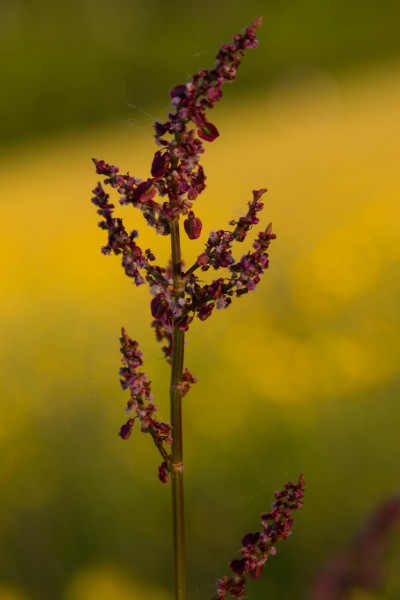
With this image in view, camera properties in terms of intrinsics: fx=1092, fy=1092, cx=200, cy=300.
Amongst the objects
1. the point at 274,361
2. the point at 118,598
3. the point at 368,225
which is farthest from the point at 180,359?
the point at 368,225

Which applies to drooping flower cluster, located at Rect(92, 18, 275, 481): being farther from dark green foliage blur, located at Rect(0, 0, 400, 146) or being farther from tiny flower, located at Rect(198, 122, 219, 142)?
dark green foliage blur, located at Rect(0, 0, 400, 146)

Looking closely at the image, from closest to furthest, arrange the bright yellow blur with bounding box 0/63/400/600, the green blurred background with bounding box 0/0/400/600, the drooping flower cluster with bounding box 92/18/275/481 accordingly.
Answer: the drooping flower cluster with bounding box 92/18/275/481
the green blurred background with bounding box 0/0/400/600
the bright yellow blur with bounding box 0/63/400/600

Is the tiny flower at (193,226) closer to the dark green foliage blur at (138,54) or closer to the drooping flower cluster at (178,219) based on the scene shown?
the drooping flower cluster at (178,219)

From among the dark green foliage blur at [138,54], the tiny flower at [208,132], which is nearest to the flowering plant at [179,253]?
the tiny flower at [208,132]

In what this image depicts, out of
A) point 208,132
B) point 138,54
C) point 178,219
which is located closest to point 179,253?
point 178,219

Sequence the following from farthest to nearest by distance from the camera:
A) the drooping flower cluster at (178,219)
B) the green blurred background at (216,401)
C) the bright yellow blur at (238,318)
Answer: the bright yellow blur at (238,318), the green blurred background at (216,401), the drooping flower cluster at (178,219)

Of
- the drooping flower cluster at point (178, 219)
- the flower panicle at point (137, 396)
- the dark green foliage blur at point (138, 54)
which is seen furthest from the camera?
the dark green foliage blur at point (138, 54)

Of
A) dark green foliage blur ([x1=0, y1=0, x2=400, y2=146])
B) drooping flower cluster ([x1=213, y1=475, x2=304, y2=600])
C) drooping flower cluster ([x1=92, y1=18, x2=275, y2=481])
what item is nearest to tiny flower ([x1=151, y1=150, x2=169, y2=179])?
drooping flower cluster ([x1=92, y1=18, x2=275, y2=481])
